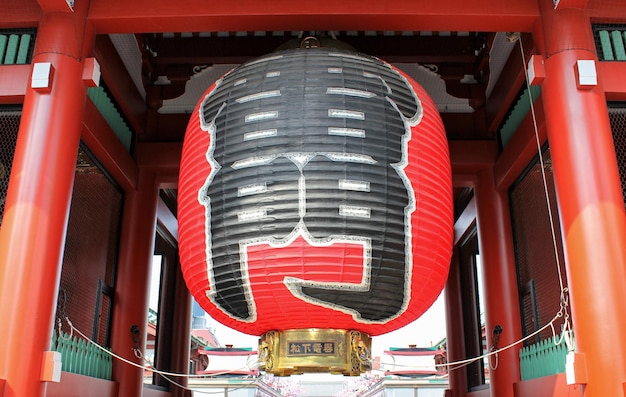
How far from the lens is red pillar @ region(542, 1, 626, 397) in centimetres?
369

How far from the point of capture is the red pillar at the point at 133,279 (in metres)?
6.07

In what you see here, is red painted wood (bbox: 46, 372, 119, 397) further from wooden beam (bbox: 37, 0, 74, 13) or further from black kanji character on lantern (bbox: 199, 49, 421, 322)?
wooden beam (bbox: 37, 0, 74, 13)

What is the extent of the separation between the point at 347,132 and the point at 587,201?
1.77m

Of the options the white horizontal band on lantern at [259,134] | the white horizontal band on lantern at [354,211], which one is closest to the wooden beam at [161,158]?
the white horizontal band on lantern at [259,134]

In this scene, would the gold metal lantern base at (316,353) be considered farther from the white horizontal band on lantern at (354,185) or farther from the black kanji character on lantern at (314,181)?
the white horizontal band on lantern at (354,185)

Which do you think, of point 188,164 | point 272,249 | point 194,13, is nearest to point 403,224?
point 272,249

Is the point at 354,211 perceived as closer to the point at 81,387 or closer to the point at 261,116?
the point at 261,116

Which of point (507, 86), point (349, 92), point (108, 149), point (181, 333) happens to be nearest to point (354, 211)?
point (349, 92)

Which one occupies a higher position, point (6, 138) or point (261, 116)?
point (6, 138)

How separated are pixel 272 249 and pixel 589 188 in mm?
2232

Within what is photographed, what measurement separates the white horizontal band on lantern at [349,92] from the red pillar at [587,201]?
5.15ft

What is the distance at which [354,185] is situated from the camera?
3.15m

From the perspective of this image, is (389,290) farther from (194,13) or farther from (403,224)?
(194,13)

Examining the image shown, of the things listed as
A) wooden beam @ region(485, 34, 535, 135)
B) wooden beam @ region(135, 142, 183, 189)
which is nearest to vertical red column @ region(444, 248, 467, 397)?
wooden beam @ region(485, 34, 535, 135)
